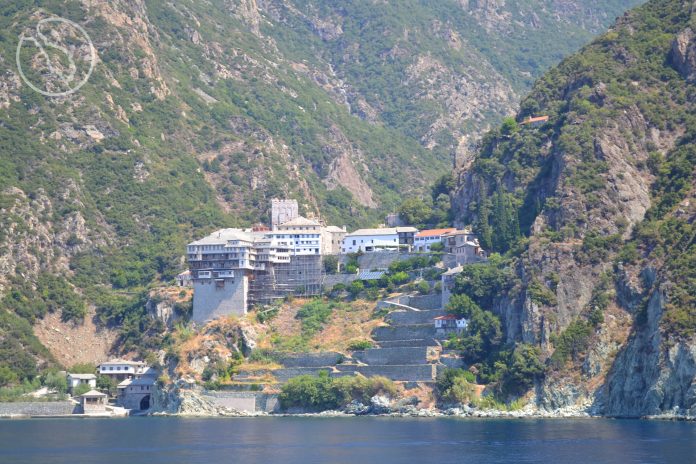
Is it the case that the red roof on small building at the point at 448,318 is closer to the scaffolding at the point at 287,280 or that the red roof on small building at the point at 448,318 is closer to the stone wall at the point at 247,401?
the stone wall at the point at 247,401

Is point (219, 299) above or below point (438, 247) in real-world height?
below

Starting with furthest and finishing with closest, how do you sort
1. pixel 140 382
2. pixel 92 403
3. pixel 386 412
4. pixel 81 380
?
1. pixel 81 380
2. pixel 140 382
3. pixel 92 403
4. pixel 386 412

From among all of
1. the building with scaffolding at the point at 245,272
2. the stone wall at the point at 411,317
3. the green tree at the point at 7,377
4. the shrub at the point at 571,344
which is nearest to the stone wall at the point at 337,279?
the building with scaffolding at the point at 245,272

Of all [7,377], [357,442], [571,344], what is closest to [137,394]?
→ [7,377]

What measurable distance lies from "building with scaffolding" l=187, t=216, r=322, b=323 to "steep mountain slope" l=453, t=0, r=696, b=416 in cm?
1576

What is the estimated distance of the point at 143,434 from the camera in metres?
110

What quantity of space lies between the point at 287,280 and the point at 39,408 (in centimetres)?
2407

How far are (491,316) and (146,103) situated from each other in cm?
7851

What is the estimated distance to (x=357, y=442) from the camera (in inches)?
3932

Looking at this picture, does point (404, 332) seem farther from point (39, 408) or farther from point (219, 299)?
point (39, 408)

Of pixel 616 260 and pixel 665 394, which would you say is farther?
pixel 616 260

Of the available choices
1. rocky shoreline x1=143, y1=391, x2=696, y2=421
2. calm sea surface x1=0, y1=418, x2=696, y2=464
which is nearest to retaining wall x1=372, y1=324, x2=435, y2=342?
rocky shoreline x1=143, y1=391, x2=696, y2=421

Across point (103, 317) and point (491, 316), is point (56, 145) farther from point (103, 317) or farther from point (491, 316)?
point (491, 316)

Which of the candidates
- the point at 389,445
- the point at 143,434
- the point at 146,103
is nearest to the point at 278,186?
the point at 146,103
